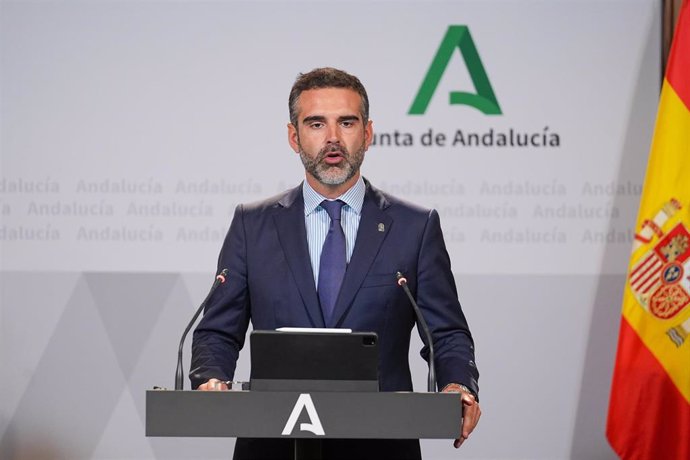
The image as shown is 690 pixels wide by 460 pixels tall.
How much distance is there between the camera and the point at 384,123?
541cm

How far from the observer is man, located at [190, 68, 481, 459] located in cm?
317

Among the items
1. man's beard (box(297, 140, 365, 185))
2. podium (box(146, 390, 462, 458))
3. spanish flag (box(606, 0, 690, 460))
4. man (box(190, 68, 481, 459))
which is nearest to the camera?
podium (box(146, 390, 462, 458))

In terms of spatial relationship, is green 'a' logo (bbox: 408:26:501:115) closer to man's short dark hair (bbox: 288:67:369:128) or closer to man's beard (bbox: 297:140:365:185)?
man's short dark hair (bbox: 288:67:369:128)

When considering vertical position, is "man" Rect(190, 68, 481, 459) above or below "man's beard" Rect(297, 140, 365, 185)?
below

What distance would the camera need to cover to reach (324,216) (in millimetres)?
3404

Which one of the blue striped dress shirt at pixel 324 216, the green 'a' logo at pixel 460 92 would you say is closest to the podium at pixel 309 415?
the blue striped dress shirt at pixel 324 216

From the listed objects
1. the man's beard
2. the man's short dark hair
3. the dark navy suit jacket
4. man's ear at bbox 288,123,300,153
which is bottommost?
the dark navy suit jacket

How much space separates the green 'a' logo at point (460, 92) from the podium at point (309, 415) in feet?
10.6

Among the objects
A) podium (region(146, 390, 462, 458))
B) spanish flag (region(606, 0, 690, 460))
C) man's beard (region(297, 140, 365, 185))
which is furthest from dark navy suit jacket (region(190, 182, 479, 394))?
spanish flag (region(606, 0, 690, 460))

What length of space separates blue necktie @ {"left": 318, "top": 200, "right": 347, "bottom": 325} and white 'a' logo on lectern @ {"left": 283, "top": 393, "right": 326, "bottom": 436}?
2.77 ft

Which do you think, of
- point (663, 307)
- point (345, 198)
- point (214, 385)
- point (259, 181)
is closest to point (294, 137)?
point (345, 198)

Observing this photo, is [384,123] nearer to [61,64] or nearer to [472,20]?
[472,20]

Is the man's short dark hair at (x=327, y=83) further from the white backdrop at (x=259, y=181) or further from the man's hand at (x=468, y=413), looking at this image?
the white backdrop at (x=259, y=181)

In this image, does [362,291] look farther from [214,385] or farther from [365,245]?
[214,385]
